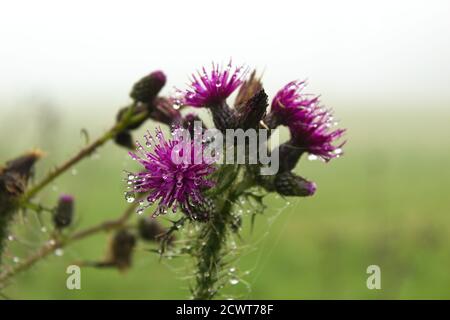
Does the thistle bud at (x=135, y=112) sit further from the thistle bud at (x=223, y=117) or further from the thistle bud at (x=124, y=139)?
the thistle bud at (x=223, y=117)

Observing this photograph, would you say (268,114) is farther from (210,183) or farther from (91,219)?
(91,219)

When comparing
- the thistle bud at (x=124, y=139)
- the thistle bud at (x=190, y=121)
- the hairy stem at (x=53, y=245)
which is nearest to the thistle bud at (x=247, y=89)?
the thistle bud at (x=190, y=121)

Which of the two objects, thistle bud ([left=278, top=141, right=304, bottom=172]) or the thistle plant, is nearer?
the thistle plant

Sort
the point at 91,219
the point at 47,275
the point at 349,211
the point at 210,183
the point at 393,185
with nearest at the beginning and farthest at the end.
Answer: the point at 210,183 < the point at 47,275 < the point at 91,219 < the point at 349,211 < the point at 393,185

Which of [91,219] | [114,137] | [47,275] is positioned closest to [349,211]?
[91,219]

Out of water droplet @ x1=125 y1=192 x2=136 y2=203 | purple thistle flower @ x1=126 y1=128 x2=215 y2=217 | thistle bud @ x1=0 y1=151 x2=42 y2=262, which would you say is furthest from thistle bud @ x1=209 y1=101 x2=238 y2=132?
thistle bud @ x1=0 y1=151 x2=42 y2=262

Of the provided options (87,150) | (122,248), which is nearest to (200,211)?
(87,150)

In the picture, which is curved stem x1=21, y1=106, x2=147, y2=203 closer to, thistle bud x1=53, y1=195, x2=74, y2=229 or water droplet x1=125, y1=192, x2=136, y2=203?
thistle bud x1=53, y1=195, x2=74, y2=229

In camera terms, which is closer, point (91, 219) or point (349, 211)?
point (91, 219)
